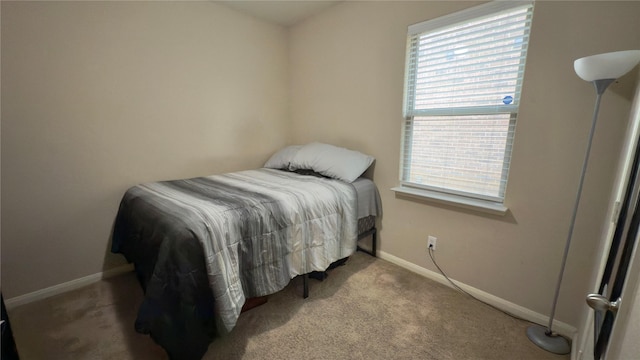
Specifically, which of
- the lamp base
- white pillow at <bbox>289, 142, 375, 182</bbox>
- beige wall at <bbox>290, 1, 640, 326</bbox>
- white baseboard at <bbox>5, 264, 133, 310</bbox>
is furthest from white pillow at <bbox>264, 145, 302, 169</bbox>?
the lamp base

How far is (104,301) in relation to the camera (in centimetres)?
183

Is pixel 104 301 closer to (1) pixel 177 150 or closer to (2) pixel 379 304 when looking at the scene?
(1) pixel 177 150

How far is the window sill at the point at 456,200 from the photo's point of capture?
1.67m

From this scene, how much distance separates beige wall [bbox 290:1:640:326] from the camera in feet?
4.32

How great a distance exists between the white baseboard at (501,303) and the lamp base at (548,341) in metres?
0.06

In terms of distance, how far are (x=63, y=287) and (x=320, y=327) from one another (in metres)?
2.00

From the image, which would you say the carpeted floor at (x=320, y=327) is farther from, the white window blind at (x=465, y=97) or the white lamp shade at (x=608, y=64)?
the white lamp shade at (x=608, y=64)

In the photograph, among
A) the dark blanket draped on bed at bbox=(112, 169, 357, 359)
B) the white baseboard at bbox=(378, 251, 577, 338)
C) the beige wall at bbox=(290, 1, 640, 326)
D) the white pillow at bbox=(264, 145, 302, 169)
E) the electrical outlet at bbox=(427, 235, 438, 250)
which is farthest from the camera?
the white pillow at bbox=(264, 145, 302, 169)

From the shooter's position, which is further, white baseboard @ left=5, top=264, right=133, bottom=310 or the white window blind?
white baseboard @ left=5, top=264, right=133, bottom=310

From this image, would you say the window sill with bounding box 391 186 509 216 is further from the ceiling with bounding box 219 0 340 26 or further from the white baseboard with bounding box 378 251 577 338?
the ceiling with bounding box 219 0 340 26

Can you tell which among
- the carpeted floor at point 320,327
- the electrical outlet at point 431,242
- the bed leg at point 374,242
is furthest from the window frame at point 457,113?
the carpeted floor at point 320,327

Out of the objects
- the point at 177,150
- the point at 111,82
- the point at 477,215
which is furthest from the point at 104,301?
the point at 477,215

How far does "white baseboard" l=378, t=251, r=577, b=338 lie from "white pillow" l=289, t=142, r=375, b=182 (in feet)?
3.00

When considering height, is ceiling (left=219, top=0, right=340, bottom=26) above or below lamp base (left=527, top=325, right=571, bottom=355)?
above
